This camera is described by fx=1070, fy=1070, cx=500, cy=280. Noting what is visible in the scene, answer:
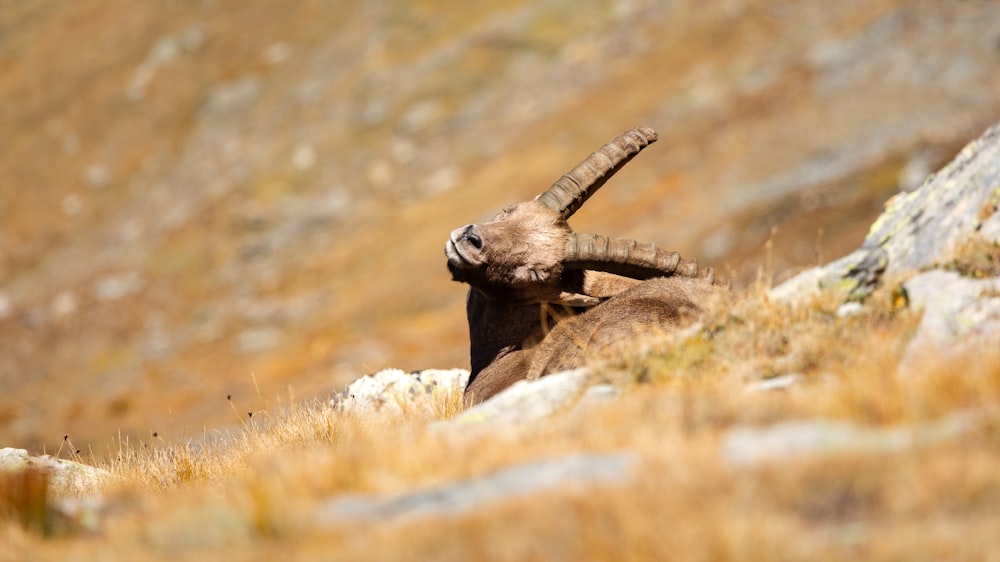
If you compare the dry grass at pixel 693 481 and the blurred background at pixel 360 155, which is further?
the blurred background at pixel 360 155

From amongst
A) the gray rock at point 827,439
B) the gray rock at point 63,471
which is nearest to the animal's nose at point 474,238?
the gray rock at point 63,471

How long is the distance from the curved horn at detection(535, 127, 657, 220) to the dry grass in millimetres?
3525

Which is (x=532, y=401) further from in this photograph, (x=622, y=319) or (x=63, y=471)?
(x=63, y=471)

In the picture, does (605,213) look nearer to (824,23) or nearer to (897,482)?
(824,23)

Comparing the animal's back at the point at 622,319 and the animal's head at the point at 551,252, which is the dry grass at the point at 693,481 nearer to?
the animal's back at the point at 622,319

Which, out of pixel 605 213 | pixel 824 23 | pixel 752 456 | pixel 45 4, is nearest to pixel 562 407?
pixel 752 456

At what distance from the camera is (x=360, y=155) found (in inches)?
2571

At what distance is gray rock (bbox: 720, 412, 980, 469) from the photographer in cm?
565

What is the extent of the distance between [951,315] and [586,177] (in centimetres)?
489

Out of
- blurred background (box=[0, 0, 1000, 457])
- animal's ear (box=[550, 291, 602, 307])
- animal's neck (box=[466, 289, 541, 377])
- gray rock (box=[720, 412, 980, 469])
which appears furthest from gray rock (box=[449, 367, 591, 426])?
blurred background (box=[0, 0, 1000, 457])

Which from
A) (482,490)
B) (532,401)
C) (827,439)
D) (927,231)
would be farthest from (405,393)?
(827,439)

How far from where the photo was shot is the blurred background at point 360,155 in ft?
137

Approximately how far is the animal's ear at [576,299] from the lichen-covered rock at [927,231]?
2.36 metres

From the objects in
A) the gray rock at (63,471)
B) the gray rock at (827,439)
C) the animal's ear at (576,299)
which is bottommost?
the gray rock at (827,439)
